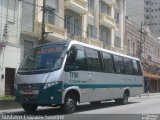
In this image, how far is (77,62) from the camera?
17516 mm

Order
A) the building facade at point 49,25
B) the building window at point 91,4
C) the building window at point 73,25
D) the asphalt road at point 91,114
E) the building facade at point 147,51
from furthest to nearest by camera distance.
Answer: the building facade at point 147,51, the building window at point 91,4, the building window at point 73,25, the building facade at point 49,25, the asphalt road at point 91,114

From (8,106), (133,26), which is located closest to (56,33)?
(8,106)

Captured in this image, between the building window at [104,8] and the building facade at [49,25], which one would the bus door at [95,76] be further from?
the building window at [104,8]

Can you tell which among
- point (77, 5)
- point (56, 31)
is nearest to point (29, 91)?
point (56, 31)

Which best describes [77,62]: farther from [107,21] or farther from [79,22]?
[107,21]

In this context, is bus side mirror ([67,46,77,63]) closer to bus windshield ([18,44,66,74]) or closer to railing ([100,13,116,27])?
bus windshield ([18,44,66,74])

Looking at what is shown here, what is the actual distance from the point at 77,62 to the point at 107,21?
29261 mm

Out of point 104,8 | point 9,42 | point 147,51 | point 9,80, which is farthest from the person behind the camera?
point 147,51

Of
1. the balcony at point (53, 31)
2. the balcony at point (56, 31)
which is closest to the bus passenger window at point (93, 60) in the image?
the balcony at point (53, 31)

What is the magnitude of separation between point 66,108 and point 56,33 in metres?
17.2

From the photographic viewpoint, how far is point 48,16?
34.1 m

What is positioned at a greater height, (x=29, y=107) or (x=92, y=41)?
(x=92, y=41)

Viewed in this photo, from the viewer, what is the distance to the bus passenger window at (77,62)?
16812mm

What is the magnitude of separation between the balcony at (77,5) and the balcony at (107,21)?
598 centimetres
